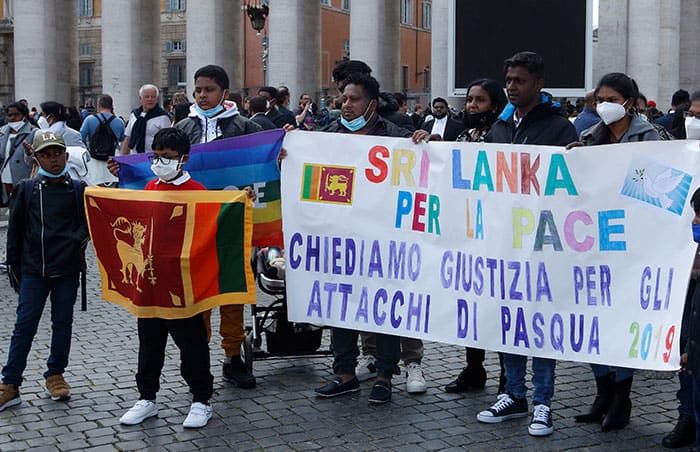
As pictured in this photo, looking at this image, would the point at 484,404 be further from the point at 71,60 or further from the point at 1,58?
the point at 1,58

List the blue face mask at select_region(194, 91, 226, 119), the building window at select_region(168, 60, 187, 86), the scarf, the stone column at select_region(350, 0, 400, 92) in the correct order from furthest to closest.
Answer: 1. the building window at select_region(168, 60, 187, 86)
2. the stone column at select_region(350, 0, 400, 92)
3. the scarf
4. the blue face mask at select_region(194, 91, 226, 119)

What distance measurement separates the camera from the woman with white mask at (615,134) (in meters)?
6.45

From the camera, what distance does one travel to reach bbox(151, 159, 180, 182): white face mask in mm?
6547

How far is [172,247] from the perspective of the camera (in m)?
6.55

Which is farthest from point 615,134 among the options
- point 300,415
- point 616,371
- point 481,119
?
point 300,415

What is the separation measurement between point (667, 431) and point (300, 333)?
2815 mm

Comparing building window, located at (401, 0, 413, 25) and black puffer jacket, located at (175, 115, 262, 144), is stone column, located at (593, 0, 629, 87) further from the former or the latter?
building window, located at (401, 0, 413, 25)

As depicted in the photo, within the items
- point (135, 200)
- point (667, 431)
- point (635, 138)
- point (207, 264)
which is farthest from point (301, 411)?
point (635, 138)

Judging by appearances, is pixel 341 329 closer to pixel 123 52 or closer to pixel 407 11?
pixel 123 52

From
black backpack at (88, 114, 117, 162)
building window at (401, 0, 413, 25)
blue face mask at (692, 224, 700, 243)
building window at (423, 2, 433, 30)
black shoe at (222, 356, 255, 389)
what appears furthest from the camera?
building window at (423, 2, 433, 30)

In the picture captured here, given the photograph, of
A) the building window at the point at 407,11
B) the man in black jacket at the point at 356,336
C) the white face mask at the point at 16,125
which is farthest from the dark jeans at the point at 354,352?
the building window at the point at 407,11

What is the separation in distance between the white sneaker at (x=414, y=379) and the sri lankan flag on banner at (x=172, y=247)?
135 centimetres

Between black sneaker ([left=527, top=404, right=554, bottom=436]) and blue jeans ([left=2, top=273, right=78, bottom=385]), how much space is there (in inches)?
126

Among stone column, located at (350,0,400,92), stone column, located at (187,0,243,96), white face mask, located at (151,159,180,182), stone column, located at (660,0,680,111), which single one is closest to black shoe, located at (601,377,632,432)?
white face mask, located at (151,159,180,182)
